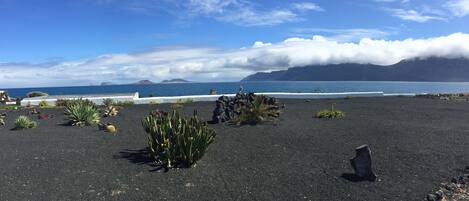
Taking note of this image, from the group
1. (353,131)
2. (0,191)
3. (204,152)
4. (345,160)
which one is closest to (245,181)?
(204,152)

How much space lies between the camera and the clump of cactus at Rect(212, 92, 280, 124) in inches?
690

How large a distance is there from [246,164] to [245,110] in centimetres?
691

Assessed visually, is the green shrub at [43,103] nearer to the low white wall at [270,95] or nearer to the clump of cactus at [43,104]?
the clump of cactus at [43,104]

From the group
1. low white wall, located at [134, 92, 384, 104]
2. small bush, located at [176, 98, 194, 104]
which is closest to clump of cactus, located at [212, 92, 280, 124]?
small bush, located at [176, 98, 194, 104]

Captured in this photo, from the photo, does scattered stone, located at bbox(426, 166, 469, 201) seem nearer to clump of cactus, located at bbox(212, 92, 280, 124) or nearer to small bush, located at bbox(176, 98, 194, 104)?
clump of cactus, located at bbox(212, 92, 280, 124)

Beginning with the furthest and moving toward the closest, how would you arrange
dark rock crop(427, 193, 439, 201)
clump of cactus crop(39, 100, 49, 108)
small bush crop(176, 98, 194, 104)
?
small bush crop(176, 98, 194, 104) → clump of cactus crop(39, 100, 49, 108) → dark rock crop(427, 193, 439, 201)

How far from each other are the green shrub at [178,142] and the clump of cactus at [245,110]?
553 cm

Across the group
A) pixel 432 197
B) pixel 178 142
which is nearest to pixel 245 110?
pixel 178 142

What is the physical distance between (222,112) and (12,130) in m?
7.67

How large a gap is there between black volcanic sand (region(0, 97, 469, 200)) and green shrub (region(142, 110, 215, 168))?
12.0 inches

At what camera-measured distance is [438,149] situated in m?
12.4

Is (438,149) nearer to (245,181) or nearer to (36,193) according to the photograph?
(245,181)

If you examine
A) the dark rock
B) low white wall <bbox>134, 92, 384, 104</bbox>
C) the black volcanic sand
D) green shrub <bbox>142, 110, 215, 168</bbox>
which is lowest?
the dark rock

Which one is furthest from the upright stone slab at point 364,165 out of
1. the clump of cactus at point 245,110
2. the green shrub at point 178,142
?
the clump of cactus at point 245,110
